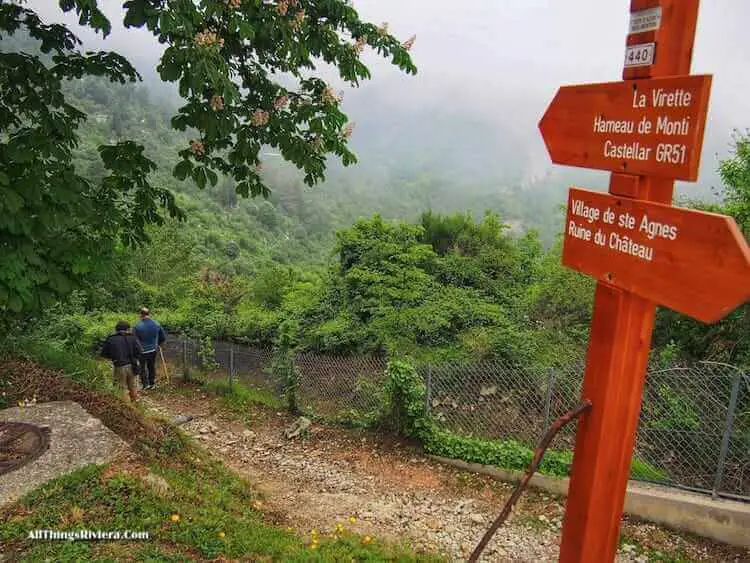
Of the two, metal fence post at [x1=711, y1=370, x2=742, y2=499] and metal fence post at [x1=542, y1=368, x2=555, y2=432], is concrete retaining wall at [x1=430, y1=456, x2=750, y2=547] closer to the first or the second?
metal fence post at [x1=711, y1=370, x2=742, y2=499]

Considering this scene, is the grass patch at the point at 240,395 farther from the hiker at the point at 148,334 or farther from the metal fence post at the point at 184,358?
the hiker at the point at 148,334

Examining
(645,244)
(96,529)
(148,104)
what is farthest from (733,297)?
(148,104)

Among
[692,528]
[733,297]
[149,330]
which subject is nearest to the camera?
[733,297]

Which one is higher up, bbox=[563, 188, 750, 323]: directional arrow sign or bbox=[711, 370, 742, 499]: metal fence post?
bbox=[563, 188, 750, 323]: directional arrow sign

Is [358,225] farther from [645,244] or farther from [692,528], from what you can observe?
[645,244]

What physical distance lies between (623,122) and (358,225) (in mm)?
10966

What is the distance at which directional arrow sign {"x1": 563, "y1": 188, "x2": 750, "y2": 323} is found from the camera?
1580 mm

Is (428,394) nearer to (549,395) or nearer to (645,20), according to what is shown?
(549,395)

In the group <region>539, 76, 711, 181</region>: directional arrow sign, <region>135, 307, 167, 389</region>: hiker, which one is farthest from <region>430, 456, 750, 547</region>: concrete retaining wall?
<region>135, 307, 167, 389</region>: hiker

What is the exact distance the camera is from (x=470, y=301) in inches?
453

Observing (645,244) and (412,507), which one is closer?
(645,244)

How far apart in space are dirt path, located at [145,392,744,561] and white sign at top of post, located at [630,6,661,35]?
5.19 metres

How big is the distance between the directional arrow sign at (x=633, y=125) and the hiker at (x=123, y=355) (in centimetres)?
783
